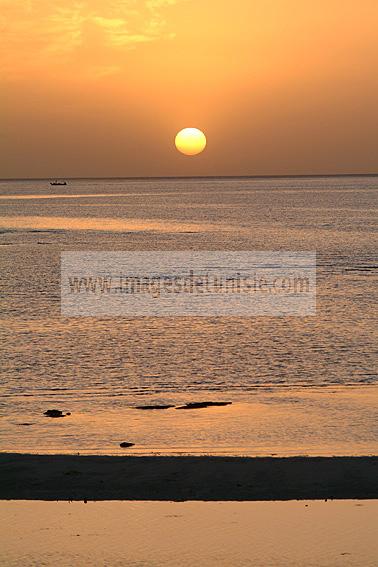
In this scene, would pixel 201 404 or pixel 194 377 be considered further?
pixel 194 377

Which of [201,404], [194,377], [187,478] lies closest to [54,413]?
[201,404]

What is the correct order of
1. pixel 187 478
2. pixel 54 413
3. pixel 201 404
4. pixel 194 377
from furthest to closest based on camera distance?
pixel 194 377 → pixel 201 404 → pixel 54 413 → pixel 187 478

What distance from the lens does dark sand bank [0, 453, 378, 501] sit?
44.7 feet

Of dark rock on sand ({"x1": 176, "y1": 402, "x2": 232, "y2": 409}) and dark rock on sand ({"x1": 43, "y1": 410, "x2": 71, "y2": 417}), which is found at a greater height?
dark rock on sand ({"x1": 43, "y1": 410, "x2": 71, "y2": 417})

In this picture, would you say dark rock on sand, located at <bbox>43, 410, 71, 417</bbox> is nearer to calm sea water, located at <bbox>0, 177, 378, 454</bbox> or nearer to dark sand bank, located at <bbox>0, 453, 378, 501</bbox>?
calm sea water, located at <bbox>0, 177, 378, 454</bbox>

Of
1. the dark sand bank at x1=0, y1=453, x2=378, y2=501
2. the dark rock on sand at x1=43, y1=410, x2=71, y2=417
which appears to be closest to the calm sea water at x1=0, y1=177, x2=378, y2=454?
the dark rock on sand at x1=43, y1=410, x2=71, y2=417

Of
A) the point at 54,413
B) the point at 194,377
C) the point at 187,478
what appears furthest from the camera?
the point at 194,377

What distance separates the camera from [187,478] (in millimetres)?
14281

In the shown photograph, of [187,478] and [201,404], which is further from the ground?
[187,478]

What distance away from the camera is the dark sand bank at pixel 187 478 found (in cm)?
1362

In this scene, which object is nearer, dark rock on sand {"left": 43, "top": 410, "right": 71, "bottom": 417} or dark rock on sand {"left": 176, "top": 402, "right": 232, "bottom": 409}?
dark rock on sand {"left": 43, "top": 410, "right": 71, "bottom": 417}

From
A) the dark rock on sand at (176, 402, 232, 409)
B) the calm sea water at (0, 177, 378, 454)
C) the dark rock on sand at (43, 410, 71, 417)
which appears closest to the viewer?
the calm sea water at (0, 177, 378, 454)

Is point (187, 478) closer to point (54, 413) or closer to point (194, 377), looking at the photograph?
point (54, 413)

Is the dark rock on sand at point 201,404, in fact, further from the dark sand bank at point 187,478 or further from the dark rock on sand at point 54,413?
the dark sand bank at point 187,478
